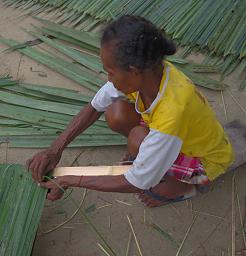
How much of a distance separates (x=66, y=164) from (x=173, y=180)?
2.31 ft

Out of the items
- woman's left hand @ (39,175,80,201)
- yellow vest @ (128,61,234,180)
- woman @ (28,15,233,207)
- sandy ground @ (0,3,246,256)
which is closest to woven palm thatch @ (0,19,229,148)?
sandy ground @ (0,3,246,256)

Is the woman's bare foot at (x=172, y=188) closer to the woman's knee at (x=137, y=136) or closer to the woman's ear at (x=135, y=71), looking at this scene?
the woman's knee at (x=137, y=136)

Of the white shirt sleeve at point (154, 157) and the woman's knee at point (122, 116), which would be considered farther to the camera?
the woman's knee at point (122, 116)

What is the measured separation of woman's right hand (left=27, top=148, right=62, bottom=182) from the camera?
1852 mm

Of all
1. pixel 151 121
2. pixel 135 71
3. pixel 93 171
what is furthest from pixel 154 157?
pixel 93 171

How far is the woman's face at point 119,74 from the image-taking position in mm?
1491

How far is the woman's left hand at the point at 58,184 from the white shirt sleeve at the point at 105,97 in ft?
1.19

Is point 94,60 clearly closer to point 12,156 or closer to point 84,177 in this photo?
point 12,156

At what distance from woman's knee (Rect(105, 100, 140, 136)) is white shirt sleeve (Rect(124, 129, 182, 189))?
0.39 metres

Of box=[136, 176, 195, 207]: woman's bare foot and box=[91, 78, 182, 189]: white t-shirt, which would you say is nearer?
box=[91, 78, 182, 189]: white t-shirt

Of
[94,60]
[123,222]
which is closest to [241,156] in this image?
[123,222]

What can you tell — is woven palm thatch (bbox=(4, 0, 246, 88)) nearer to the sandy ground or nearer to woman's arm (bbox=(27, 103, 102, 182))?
the sandy ground

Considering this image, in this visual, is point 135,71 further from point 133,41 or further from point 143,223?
point 143,223

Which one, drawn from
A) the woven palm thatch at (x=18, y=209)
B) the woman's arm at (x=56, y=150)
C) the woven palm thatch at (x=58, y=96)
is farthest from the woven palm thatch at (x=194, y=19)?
the woven palm thatch at (x=18, y=209)
